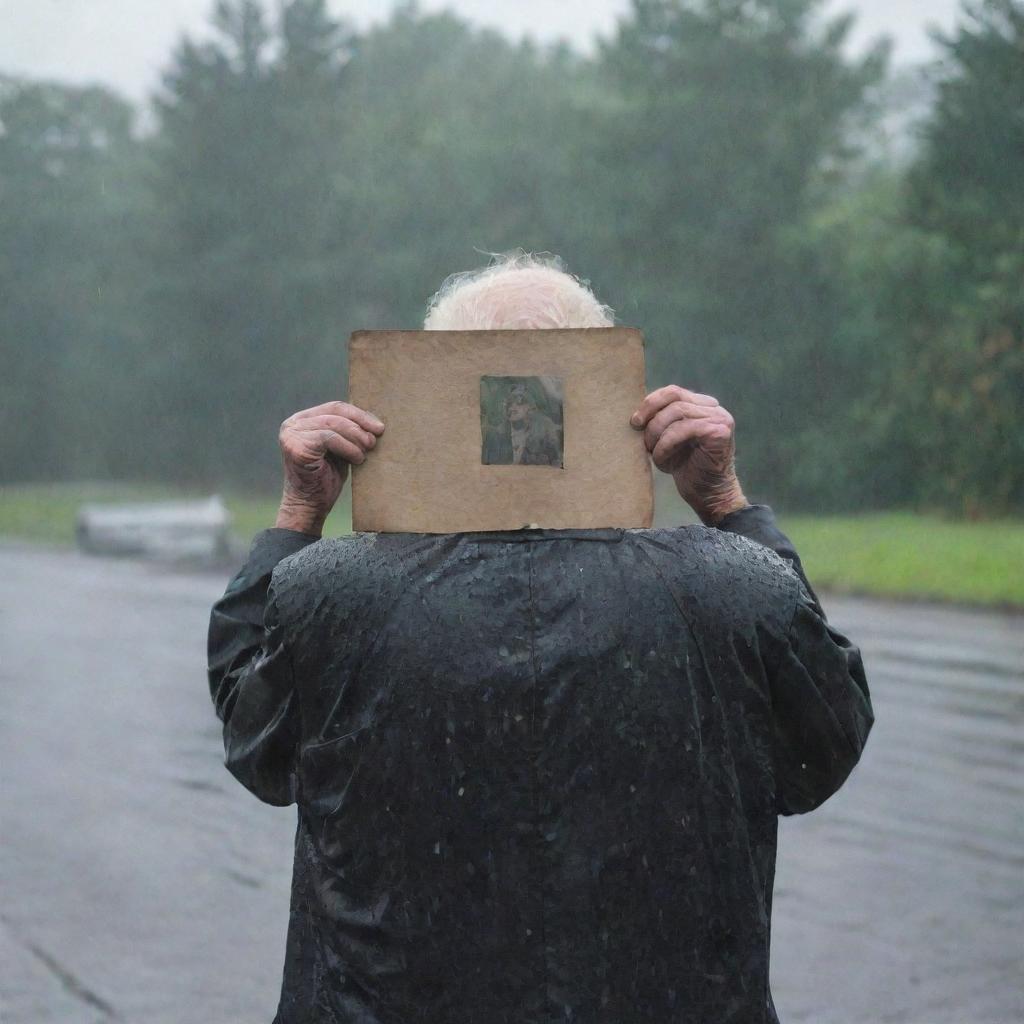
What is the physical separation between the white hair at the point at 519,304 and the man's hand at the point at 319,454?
0.20 m

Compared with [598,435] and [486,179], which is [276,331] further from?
[598,435]

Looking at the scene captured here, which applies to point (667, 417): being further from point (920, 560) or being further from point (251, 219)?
point (251, 219)

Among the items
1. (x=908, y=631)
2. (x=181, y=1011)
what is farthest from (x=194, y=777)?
(x=908, y=631)

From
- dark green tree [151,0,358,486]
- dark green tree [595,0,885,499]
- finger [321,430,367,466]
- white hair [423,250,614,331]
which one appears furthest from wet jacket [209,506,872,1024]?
dark green tree [151,0,358,486]

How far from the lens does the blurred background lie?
19.1 ft

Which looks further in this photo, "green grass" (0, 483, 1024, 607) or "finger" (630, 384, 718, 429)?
"green grass" (0, 483, 1024, 607)

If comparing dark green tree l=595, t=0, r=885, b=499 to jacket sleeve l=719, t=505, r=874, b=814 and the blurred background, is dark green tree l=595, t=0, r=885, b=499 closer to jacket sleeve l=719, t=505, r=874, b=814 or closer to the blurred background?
the blurred background

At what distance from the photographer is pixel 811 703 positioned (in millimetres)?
1866

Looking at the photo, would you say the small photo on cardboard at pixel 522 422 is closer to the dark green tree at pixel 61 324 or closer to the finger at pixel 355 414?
the finger at pixel 355 414

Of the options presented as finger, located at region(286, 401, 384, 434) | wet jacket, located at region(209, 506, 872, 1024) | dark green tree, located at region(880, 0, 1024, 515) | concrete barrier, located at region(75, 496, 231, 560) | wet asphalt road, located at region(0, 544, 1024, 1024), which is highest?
dark green tree, located at region(880, 0, 1024, 515)

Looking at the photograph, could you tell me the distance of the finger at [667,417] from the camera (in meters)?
1.79

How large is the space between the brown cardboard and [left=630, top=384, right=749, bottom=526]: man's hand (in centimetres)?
2

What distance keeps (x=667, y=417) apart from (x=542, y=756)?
41 centimetres

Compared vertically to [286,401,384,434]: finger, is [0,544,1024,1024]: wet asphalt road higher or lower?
lower
